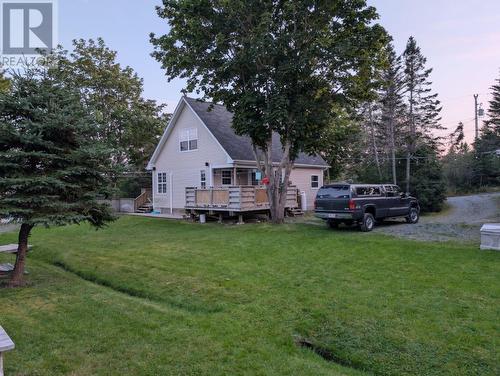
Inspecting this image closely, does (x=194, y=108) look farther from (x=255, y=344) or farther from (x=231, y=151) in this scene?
(x=255, y=344)

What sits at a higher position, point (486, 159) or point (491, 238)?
point (486, 159)

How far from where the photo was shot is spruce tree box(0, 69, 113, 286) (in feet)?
21.6

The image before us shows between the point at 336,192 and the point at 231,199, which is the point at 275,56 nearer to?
the point at 336,192

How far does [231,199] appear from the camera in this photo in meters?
17.9

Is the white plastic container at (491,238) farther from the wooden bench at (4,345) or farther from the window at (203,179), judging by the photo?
the window at (203,179)

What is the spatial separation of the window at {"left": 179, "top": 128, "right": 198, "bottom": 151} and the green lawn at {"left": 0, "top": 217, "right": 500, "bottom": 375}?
1283 centimetres

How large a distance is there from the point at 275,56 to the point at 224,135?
7319mm

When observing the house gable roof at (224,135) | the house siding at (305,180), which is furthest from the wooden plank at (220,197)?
the house siding at (305,180)

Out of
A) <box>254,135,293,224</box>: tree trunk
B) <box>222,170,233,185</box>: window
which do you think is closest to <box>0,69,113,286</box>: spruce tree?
<box>254,135,293,224</box>: tree trunk

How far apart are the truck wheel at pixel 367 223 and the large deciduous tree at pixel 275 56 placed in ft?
13.8

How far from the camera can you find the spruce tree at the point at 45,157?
6.59m

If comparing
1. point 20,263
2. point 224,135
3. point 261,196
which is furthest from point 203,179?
point 20,263

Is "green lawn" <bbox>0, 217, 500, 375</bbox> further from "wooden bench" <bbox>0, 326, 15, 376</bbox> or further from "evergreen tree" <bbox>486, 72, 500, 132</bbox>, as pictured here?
"evergreen tree" <bbox>486, 72, 500, 132</bbox>

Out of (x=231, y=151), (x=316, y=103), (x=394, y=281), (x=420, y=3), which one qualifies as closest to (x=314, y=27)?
(x=316, y=103)
